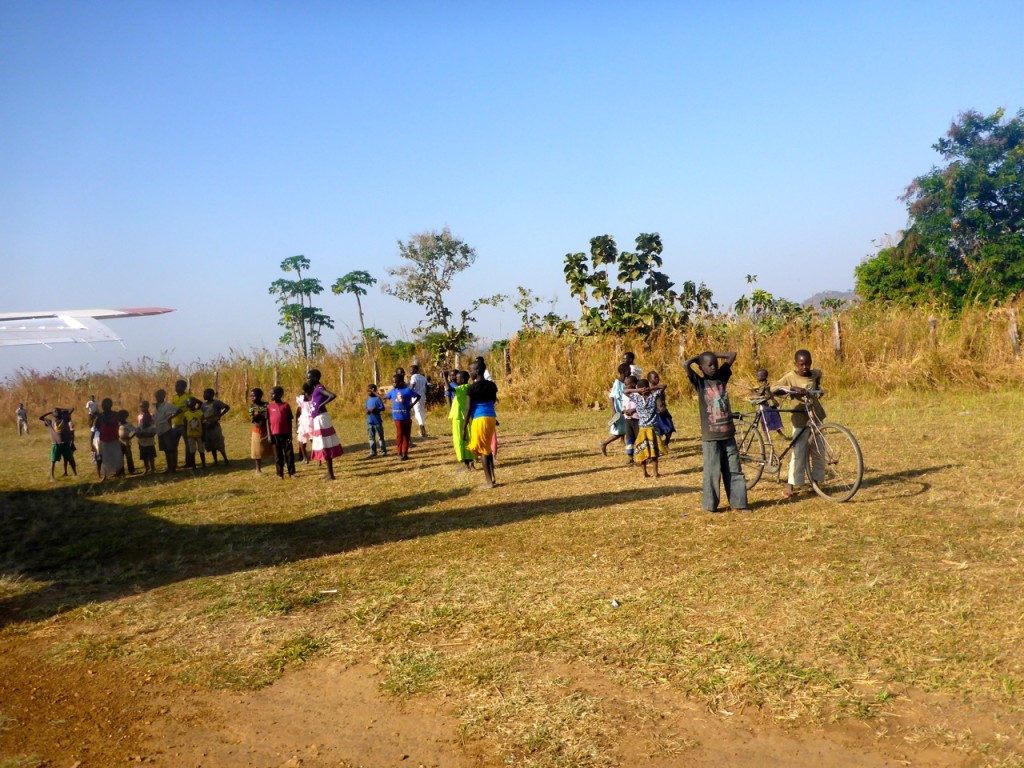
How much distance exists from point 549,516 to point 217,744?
4.75 m

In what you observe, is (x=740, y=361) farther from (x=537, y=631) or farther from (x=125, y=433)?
(x=537, y=631)

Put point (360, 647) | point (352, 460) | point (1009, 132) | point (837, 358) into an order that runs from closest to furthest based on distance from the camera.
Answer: point (360, 647)
point (352, 460)
point (837, 358)
point (1009, 132)

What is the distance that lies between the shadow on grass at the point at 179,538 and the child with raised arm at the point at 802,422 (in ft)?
4.64

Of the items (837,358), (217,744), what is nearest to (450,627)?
(217,744)

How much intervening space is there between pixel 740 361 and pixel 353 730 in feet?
57.0

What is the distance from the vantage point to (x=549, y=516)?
324 inches

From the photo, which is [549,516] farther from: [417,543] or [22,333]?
[22,333]

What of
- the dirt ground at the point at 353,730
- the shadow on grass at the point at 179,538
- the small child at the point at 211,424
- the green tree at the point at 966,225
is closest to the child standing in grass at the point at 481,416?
the shadow on grass at the point at 179,538

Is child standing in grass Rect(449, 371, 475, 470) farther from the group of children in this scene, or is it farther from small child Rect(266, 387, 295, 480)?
the group of children

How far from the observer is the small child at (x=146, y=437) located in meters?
13.6

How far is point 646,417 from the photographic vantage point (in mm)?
9578

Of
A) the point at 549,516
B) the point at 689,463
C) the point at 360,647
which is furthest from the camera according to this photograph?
the point at 689,463

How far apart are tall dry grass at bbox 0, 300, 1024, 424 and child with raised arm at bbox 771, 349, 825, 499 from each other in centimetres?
1096

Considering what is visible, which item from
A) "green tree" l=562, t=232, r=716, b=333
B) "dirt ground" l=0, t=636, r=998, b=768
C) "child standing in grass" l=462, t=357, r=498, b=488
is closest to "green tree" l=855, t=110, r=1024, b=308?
"green tree" l=562, t=232, r=716, b=333
